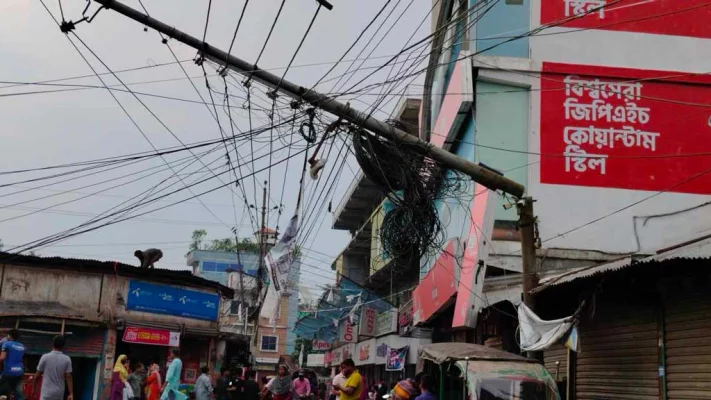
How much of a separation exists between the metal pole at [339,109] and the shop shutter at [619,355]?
7.39 feet

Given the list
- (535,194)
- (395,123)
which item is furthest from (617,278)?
(535,194)

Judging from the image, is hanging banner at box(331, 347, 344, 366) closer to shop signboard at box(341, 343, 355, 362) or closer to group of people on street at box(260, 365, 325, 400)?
shop signboard at box(341, 343, 355, 362)

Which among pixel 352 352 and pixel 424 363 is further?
pixel 352 352

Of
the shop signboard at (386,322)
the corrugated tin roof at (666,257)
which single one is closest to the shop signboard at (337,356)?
the shop signboard at (386,322)

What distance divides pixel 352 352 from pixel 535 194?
22.8m

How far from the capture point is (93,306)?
20.0 meters

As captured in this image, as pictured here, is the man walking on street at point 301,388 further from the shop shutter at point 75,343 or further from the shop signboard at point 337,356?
the shop signboard at point 337,356

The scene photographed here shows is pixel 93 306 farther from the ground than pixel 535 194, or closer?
closer

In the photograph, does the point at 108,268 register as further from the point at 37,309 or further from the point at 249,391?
the point at 249,391

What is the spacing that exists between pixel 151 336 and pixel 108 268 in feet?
7.37

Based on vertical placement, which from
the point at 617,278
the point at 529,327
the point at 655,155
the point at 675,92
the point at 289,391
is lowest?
the point at 289,391

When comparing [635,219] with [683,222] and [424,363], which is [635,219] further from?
[424,363]

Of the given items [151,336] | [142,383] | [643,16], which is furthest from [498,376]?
[151,336]

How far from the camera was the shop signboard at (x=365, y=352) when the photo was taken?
3042cm
